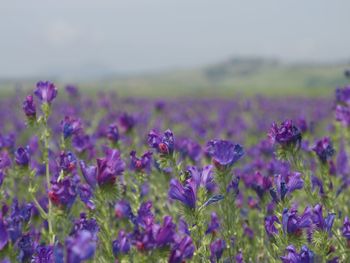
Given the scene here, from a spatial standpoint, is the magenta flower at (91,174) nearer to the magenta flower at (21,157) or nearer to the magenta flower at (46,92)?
the magenta flower at (21,157)

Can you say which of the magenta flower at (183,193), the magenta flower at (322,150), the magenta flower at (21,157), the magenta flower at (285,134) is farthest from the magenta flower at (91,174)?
the magenta flower at (322,150)

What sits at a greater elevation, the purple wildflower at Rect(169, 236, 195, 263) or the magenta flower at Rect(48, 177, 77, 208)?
the magenta flower at Rect(48, 177, 77, 208)

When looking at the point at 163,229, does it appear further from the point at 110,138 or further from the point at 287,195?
the point at 110,138

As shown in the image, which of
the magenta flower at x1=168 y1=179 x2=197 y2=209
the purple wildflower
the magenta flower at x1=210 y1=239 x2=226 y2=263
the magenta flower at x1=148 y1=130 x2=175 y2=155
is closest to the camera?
the purple wildflower

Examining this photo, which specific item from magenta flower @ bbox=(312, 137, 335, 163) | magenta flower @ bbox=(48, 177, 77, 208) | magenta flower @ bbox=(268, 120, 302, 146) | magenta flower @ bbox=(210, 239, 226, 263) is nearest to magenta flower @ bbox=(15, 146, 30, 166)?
magenta flower @ bbox=(48, 177, 77, 208)

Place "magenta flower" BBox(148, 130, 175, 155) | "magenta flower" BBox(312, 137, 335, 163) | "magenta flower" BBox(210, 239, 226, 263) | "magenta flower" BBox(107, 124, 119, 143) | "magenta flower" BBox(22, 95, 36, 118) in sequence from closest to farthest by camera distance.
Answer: "magenta flower" BBox(148, 130, 175, 155)
"magenta flower" BBox(210, 239, 226, 263)
"magenta flower" BBox(22, 95, 36, 118)
"magenta flower" BBox(312, 137, 335, 163)
"magenta flower" BBox(107, 124, 119, 143)

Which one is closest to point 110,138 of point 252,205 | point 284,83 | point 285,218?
point 252,205

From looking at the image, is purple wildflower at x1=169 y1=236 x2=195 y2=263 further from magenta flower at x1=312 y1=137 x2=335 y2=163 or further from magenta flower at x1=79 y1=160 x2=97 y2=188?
magenta flower at x1=312 y1=137 x2=335 y2=163

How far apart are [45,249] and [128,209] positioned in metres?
1.54

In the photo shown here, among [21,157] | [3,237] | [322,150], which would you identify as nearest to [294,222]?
[322,150]

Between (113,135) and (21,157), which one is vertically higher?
(21,157)

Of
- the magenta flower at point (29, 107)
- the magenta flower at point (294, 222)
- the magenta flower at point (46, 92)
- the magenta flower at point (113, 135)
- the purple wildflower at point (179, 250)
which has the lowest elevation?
the magenta flower at point (294, 222)

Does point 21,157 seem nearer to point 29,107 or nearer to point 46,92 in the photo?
point 29,107

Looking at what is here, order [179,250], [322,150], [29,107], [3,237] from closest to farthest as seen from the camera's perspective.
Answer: [179,250] → [3,237] → [29,107] → [322,150]
